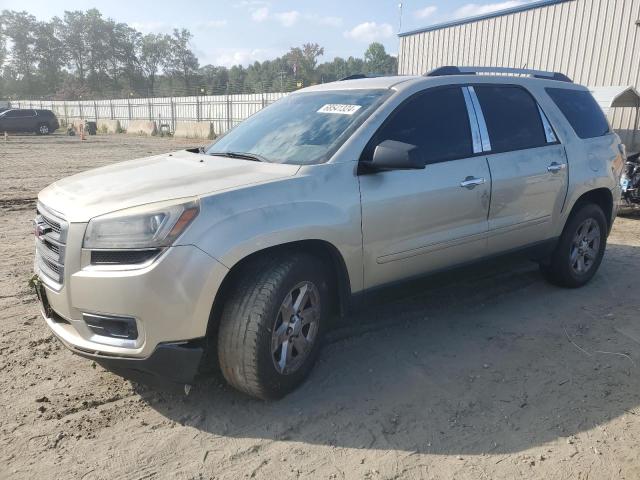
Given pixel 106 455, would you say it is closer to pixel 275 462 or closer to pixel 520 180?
pixel 275 462

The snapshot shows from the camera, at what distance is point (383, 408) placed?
3014mm

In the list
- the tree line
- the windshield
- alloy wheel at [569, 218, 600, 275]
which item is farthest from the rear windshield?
the tree line

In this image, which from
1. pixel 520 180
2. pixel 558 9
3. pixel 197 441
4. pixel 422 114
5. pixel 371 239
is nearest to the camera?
pixel 197 441

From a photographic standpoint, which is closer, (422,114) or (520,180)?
(422,114)

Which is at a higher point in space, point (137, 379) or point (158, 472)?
point (137, 379)

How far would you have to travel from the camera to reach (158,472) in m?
2.48

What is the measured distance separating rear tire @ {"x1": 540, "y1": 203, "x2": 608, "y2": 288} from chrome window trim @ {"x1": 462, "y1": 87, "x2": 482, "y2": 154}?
58.9 inches

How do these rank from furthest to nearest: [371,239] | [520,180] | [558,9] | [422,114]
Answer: [558,9] < [520,180] < [422,114] < [371,239]

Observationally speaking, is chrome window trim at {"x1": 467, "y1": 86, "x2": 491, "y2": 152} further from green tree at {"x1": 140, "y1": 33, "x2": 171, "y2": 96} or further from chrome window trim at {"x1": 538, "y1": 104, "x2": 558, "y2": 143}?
green tree at {"x1": 140, "y1": 33, "x2": 171, "y2": 96}

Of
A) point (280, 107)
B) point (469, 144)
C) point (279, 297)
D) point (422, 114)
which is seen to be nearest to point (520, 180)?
point (469, 144)

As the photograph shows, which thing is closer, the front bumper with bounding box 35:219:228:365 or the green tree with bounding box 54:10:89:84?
the front bumper with bounding box 35:219:228:365

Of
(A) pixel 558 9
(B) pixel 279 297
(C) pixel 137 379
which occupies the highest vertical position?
(A) pixel 558 9

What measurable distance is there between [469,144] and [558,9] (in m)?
14.8

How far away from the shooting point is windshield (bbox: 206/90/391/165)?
3.32 m
